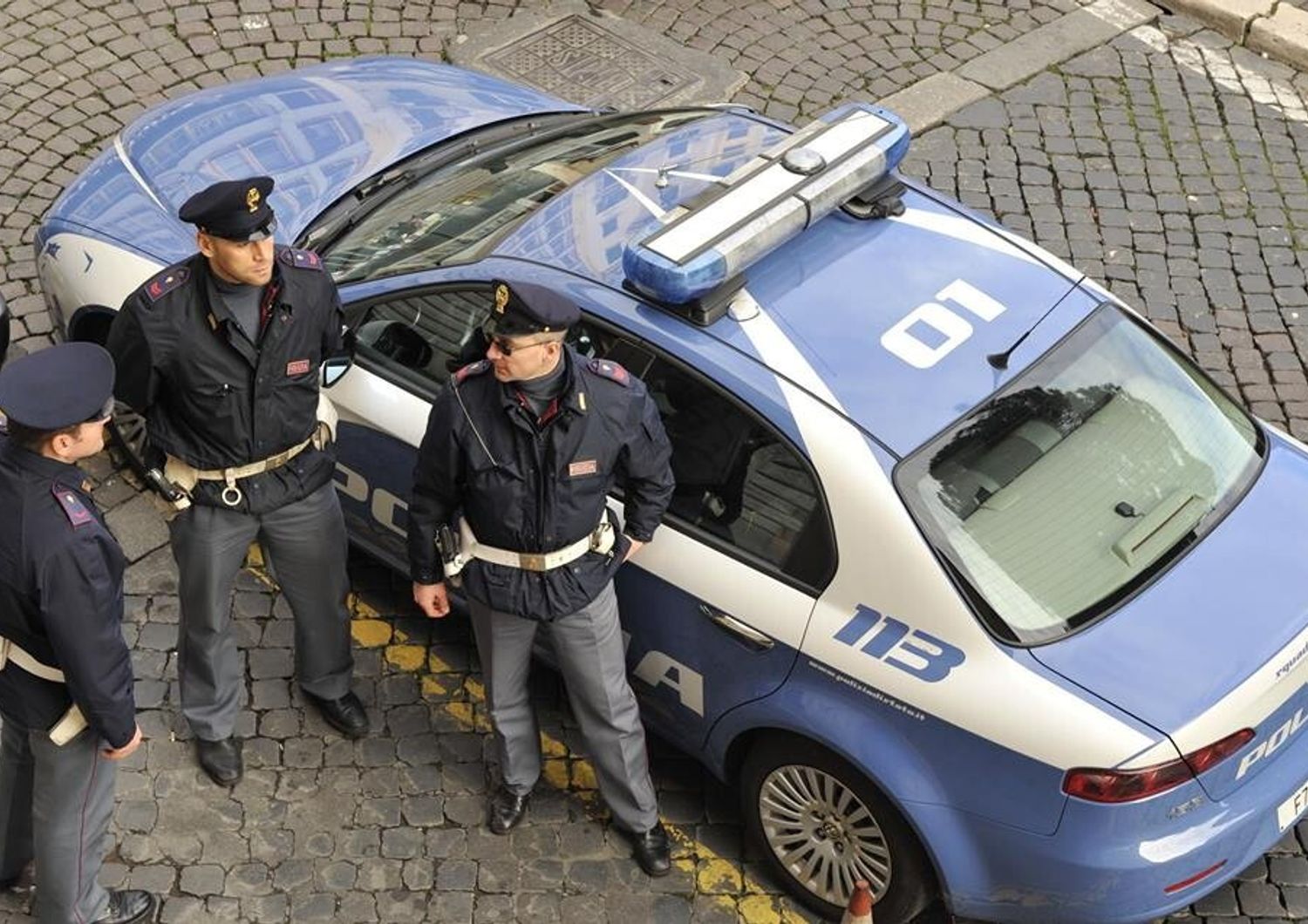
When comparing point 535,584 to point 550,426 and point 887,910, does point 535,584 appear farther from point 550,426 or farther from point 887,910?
point 887,910

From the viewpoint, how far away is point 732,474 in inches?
186

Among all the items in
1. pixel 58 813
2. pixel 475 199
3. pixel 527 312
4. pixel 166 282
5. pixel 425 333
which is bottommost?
A: pixel 58 813

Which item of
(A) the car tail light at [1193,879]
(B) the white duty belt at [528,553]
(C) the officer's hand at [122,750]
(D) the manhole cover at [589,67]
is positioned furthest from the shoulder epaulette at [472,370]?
(D) the manhole cover at [589,67]

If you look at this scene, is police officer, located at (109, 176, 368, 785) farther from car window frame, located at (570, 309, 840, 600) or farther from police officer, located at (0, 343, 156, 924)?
car window frame, located at (570, 309, 840, 600)

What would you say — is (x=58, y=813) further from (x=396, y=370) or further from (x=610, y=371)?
(x=610, y=371)

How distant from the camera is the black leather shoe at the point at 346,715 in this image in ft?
18.2

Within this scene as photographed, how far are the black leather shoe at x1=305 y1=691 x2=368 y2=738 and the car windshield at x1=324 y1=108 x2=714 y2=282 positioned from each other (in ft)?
4.41

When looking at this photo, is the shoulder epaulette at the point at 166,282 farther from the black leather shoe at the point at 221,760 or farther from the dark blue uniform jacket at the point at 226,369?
the black leather shoe at the point at 221,760

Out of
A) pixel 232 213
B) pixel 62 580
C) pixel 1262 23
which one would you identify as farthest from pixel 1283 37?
pixel 62 580

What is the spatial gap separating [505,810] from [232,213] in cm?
198

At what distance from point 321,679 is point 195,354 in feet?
4.28

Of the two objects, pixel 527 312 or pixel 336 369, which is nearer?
pixel 527 312

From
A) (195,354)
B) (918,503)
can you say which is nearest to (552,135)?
(195,354)

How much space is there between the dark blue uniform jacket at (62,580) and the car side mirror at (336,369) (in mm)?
1269
